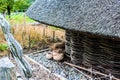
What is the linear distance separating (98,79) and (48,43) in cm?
330

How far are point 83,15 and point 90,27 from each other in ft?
1.53

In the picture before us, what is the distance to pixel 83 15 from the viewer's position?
501cm

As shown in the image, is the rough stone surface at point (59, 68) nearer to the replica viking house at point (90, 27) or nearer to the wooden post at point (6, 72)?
the replica viking house at point (90, 27)

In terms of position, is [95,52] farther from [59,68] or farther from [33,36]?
[33,36]

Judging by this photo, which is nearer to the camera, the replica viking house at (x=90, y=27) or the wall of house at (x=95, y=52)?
the replica viking house at (x=90, y=27)

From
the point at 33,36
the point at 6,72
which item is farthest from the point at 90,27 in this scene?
the point at 33,36

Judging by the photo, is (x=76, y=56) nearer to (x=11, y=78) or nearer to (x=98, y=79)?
(x=98, y=79)

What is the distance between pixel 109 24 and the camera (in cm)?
432

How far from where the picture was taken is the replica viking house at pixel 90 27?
441cm

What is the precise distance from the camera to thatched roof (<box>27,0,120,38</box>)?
14.2 feet

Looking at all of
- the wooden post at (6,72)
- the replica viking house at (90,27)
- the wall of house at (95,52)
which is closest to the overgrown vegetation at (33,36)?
the replica viking house at (90,27)

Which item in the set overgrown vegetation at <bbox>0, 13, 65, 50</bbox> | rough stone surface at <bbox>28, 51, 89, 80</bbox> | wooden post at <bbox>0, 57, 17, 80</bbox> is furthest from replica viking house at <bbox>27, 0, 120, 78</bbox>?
wooden post at <bbox>0, 57, 17, 80</bbox>

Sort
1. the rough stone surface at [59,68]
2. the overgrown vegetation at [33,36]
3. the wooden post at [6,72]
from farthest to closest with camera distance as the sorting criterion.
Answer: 1. the overgrown vegetation at [33,36]
2. the rough stone surface at [59,68]
3. the wooden post at [6,72]

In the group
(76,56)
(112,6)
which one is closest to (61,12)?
(76,56)
